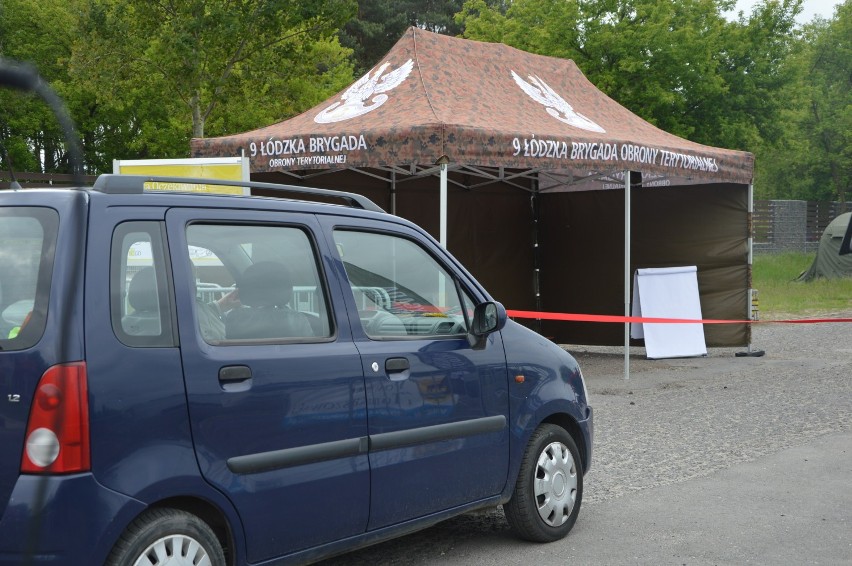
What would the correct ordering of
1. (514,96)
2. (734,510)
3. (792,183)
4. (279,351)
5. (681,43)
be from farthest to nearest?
1. (792,183)
2. (681,43)
3. (514,96)
4. (734,510)
5. (279,351)

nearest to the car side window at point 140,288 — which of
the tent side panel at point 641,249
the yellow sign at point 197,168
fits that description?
the yellow sign at point 197,168

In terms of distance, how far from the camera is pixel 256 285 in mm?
4270

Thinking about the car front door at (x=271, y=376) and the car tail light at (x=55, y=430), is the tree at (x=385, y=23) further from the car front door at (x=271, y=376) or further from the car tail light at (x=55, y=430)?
the car tail light at (x=55, y=430)

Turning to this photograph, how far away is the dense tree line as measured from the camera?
1973 centimetres

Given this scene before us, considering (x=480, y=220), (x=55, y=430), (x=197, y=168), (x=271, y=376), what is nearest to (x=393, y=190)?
(x=480, y=220)

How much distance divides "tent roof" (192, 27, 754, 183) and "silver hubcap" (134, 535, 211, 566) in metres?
7.32

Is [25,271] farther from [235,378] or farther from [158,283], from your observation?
[235,378]

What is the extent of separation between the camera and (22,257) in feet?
11.8

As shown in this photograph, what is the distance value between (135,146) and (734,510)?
25.0 m

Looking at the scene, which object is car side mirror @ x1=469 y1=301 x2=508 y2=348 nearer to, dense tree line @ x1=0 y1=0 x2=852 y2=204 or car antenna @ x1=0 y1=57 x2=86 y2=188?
car antenna @ x1=0 y1=57 x2=86 y2=188

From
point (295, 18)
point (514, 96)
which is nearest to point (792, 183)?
point (295, 18)

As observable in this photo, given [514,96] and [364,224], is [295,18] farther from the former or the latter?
[364,224]

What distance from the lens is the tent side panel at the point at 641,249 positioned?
15.0 m

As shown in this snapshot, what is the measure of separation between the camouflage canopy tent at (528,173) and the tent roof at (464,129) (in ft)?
0.07
